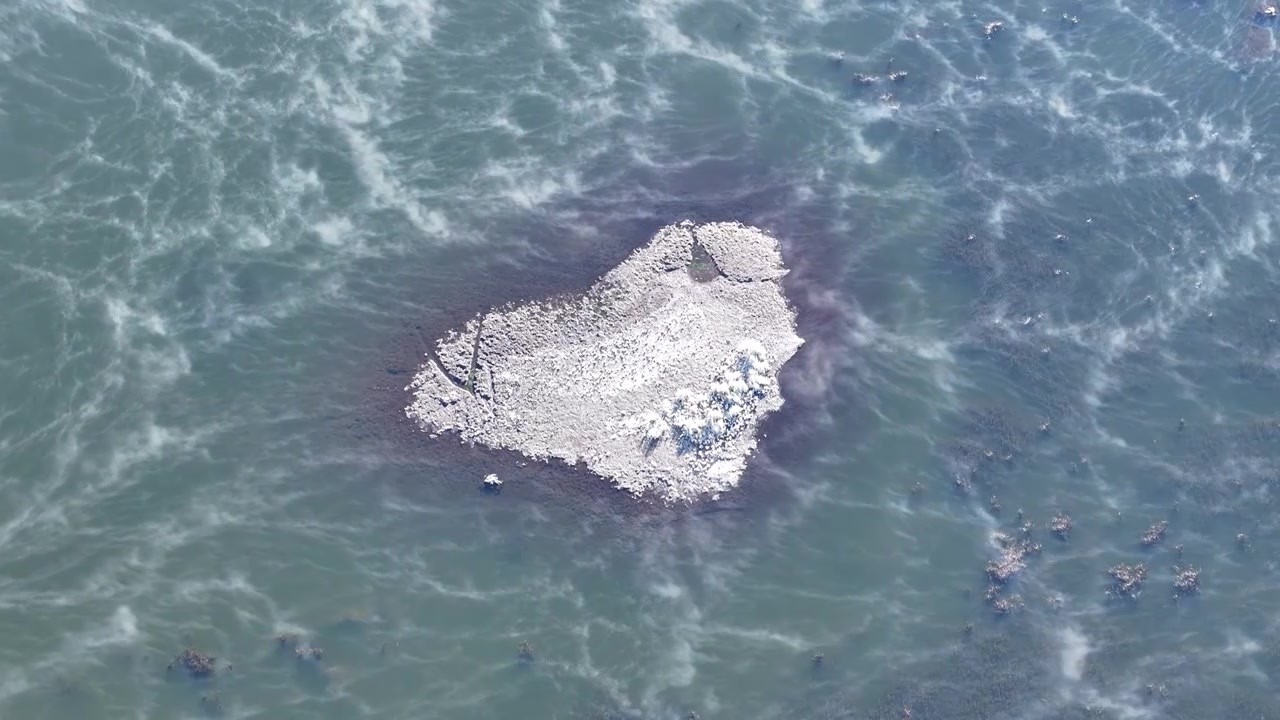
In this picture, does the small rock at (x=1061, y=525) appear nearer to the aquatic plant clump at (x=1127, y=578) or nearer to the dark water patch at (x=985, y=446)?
the aquatic plant clump at (x=1127, y=578)

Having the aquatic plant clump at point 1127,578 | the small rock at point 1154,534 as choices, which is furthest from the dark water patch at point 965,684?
the small rock at point 1154,534

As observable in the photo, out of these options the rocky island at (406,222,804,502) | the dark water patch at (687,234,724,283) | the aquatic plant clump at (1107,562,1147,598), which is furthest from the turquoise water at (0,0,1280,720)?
the dark water patch at (687,234,724,283)

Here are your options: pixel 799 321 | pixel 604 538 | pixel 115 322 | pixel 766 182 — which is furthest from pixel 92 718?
pixel 766 182

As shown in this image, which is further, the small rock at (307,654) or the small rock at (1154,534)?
the small rock at (1154,534)

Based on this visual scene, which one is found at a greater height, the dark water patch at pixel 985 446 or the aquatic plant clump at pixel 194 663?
the dark water patch at pixel 985 446

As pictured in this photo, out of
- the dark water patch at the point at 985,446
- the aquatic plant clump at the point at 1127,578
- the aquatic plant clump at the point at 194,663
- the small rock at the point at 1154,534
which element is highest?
the dark water patch at the point at 985,446

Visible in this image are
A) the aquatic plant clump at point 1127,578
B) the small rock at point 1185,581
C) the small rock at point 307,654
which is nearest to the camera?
the small rock at point 307,654

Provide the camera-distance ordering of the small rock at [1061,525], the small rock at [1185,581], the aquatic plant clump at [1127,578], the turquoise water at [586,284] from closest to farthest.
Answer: the turquoise water at [586,284] < the aquatic plant clump at [1127,578] < the small rock at [1185,581] < the small rock at [1061,525]
